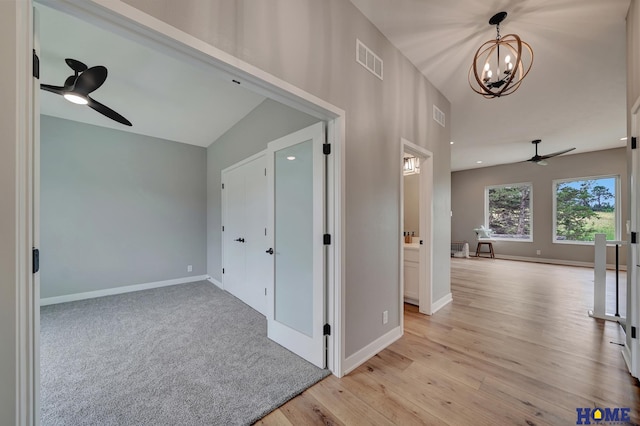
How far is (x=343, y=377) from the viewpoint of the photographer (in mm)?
1961

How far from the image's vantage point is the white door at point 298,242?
6.75 feet

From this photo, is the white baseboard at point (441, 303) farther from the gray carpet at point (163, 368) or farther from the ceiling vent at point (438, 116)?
the ceiling vent at point (438, 116)

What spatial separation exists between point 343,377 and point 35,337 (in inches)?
73.3

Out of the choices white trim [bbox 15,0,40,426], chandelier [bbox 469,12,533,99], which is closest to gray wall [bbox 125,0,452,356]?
white trim [bbox 15,0,40,426]

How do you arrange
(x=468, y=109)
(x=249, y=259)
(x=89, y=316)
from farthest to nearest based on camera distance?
(x=468, y=109)
(x=249, y=259)
(x=89, y=316)

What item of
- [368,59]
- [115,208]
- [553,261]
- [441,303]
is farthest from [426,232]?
[553,261]

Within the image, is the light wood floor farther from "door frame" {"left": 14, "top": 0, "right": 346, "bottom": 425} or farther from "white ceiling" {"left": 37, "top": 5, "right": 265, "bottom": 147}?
"white ceiling" {"left": 37, "top": 5, "right": 265, "bottom": 147}

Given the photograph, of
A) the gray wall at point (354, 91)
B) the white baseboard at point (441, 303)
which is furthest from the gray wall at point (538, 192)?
the gray wall at point (354, 91)

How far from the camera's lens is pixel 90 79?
2055 millimetres

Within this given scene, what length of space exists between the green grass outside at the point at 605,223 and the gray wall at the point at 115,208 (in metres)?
9.76

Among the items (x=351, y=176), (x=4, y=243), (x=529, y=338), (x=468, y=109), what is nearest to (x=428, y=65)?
(x=468, y=109)

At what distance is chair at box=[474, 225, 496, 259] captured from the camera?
780 cm

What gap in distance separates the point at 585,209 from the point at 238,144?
29.2 feet

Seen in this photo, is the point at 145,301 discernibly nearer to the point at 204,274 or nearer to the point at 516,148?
the point at 204,274
